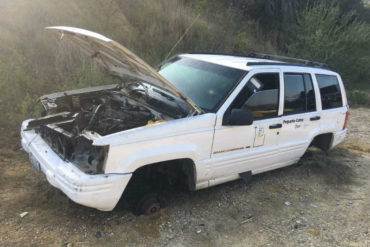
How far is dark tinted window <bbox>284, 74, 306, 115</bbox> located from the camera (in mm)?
4027

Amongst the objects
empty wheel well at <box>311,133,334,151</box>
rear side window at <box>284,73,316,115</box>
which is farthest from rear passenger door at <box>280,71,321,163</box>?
empty wheel well at <box>311,133,334,151</box>

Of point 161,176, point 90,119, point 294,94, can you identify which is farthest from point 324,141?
point 90,119

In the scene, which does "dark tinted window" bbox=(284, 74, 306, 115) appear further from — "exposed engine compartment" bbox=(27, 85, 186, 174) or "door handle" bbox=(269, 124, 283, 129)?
"exposed engine compartment" bbox=(27, 85, 186, 174)

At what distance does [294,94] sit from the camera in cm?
414

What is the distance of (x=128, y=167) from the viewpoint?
277cm

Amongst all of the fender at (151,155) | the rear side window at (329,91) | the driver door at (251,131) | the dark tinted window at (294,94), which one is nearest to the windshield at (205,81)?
the driver door at (251,131)

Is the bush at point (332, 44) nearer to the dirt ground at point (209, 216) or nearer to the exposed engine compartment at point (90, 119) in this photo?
the dirt ground at point (209, 216)

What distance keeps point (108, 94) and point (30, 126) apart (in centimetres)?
111

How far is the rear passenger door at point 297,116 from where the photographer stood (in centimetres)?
405

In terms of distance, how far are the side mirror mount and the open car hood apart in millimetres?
367

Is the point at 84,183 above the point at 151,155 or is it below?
below

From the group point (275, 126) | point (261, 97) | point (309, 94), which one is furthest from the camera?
point (309, 94)

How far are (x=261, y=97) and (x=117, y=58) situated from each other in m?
1.74

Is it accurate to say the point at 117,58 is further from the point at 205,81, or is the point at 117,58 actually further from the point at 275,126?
the point at 275,126
